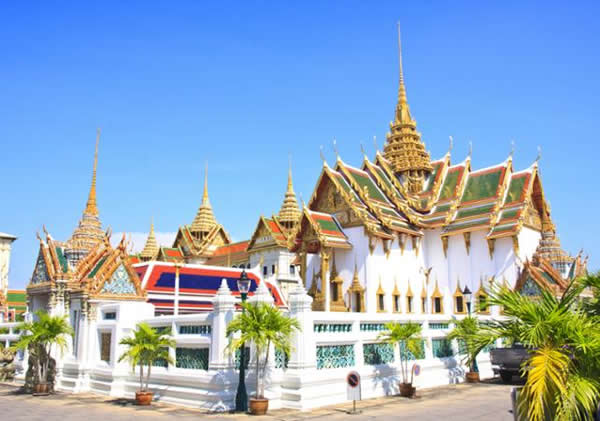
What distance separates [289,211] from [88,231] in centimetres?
3424

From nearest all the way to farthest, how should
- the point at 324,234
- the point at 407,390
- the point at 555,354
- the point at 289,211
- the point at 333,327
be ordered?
the point at 555,354 → the point at 333,327 → the point at 407,390 → the point at 324,234 → the point at 289,211

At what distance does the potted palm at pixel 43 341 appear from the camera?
1476 cm

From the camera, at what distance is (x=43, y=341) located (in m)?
15.0

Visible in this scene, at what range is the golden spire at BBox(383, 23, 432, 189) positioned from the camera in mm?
35844

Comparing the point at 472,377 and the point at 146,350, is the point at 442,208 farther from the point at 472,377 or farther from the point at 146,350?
the point at 146,350

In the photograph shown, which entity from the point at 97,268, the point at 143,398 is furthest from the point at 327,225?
the point at 143,398

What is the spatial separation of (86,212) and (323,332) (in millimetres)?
10404

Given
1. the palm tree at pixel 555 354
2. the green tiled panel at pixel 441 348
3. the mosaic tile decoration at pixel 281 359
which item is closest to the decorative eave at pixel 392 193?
the green tiled panel at pixel 441 348

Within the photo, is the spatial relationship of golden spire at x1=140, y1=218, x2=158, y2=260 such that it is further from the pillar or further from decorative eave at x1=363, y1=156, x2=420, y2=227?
the pillar

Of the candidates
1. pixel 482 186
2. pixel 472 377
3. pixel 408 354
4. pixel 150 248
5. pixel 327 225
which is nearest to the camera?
pixel 408 354

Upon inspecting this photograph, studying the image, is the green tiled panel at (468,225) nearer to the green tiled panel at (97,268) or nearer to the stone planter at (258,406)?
the green tiled panel at (97,268)

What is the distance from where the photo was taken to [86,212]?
62.4ft

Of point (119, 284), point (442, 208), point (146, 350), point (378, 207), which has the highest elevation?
point (442, 208)

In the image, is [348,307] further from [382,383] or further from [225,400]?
[225,400]
